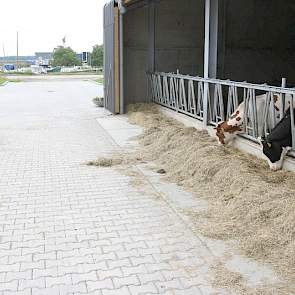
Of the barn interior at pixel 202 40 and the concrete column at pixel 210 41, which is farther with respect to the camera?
the barn interior at pixel 202 40

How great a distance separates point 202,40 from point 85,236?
9970mm

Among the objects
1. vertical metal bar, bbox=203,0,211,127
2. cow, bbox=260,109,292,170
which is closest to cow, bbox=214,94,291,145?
cow, bbox=260,109,292,170

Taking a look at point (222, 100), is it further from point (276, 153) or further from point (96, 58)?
point (96, 58)

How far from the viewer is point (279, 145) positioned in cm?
581

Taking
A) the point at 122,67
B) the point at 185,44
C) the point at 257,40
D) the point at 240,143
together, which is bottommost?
the point at 240,143

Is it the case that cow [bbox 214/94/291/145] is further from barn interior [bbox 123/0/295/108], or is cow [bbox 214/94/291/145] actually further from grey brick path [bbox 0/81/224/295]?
barn interior [bbox 123/0/295/108]

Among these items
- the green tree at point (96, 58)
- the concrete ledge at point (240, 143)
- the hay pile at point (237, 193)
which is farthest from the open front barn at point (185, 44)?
the green tree at point (96, 58)

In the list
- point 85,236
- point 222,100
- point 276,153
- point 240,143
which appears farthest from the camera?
point 222,100

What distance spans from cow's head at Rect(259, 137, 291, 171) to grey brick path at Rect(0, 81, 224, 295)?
155 centimetres

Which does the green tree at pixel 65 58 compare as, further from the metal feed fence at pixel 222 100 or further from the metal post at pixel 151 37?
the metal feed fence at pixel 222 100

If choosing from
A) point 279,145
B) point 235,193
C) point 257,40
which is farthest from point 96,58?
point 235,193

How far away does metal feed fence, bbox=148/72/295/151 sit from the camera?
6.41m

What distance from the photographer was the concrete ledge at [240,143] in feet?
19.0

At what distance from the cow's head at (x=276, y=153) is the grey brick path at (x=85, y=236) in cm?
155
